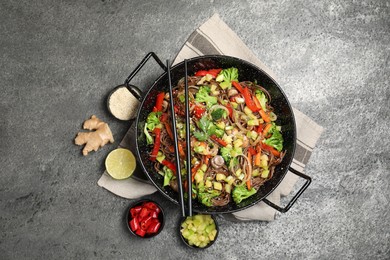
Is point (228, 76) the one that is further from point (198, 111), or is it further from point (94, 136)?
point (94, 136)

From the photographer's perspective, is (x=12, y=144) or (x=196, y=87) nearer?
(x=196, y=87)

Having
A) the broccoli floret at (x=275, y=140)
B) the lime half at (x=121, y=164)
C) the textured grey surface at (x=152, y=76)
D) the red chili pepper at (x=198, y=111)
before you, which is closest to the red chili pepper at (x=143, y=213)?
the textured grey surface at (x=152, y=76)

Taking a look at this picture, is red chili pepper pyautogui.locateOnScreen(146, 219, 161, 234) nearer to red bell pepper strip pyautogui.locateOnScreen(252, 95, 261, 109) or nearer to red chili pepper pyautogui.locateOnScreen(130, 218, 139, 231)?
red chili pepper pyautogui.locateOnScreen(130, 218, 139, 231)

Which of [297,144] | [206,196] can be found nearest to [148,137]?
[206,196]

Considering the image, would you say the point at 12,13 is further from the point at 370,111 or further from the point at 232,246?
the point at 370,111

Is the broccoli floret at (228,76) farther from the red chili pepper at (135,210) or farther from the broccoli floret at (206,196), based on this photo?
the red chili pepper at (135,210)

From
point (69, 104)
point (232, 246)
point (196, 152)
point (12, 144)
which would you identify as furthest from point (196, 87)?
point (12, 144)

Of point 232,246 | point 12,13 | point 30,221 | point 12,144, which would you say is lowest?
point 30,221
